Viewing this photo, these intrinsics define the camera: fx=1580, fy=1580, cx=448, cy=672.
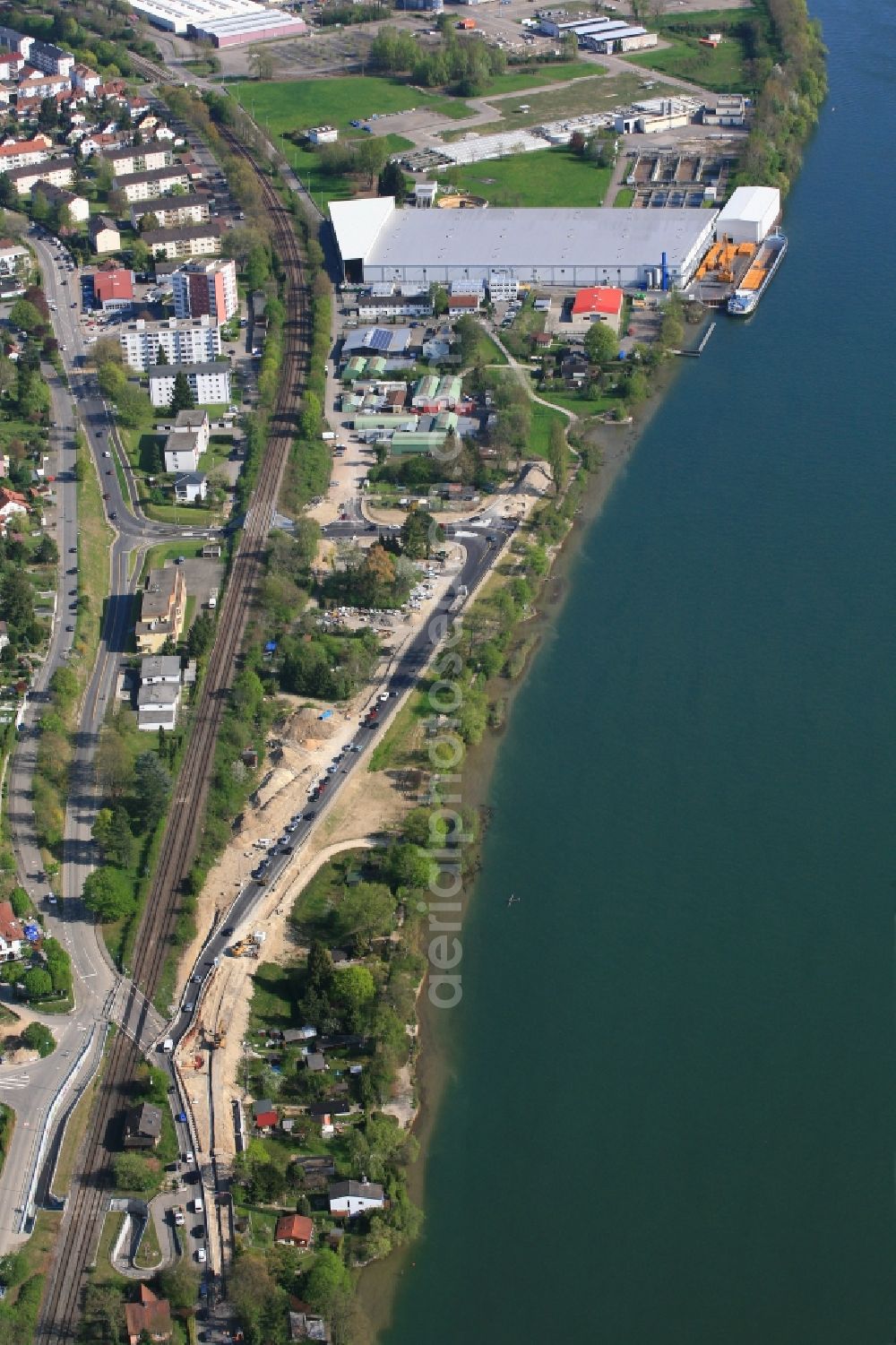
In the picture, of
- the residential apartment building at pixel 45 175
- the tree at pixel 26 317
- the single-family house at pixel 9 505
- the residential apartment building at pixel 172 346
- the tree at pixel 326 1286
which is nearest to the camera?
the tree at pixel 326 1286

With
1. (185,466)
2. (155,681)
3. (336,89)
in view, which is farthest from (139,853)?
(336,89)

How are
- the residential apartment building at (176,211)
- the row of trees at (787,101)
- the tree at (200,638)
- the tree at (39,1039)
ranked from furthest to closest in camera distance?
the row of trees at (787,101) → the residential apartment building at (176,211) → the tree at (200,638) → the tree at (39,1039)

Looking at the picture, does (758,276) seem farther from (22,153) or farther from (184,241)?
(22,153)

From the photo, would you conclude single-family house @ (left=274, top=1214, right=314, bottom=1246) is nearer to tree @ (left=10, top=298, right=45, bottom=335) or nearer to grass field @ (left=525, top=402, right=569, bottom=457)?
grass field @ (left=525, top=402, right=569, bottom=457)

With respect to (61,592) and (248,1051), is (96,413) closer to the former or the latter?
(61,592)

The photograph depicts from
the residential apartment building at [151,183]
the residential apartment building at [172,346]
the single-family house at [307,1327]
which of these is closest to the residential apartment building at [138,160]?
the residential apartment building at [151,183]

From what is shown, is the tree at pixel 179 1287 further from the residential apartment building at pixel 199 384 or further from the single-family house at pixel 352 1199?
the residential apartment building at pixel 199 384

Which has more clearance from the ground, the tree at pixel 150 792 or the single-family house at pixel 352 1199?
the tree at pixel 150 792

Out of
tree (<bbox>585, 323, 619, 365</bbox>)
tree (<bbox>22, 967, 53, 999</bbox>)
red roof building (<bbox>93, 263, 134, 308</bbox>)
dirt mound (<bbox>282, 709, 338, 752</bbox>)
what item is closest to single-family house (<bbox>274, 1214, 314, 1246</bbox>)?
tree (<bbox>22, 967, 53, 999</bbox>)

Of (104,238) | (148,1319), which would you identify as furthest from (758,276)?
(148,1319)
